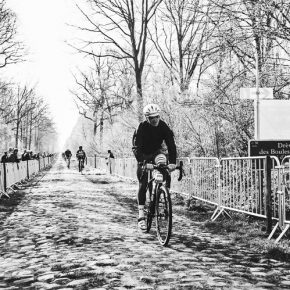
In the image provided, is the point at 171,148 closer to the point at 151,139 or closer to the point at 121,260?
the point at 151,139

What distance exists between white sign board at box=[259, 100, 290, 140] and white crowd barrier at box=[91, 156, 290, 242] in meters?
0.69

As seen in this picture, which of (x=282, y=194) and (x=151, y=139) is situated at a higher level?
(x=151, y=139)

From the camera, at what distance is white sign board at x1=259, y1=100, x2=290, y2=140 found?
28.5ft

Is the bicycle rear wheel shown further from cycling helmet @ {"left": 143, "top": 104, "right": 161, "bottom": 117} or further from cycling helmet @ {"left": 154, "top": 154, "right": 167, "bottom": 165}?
cycling helmet @ {"left": 143, "top": 104, "right": 161, "bottom": 117}

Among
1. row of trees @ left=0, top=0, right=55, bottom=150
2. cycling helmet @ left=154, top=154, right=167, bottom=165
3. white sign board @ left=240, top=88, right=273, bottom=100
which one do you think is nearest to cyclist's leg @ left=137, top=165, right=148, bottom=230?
cycling helmet @ left=154, top=154, right=167, bottom=165

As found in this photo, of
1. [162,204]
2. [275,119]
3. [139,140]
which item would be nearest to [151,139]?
[139,140]

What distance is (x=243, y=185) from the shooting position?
8422 mm

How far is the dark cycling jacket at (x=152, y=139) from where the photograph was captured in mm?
6785

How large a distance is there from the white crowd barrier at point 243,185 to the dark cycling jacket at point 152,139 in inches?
64.5

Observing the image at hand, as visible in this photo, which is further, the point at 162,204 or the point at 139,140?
the point at 139,140

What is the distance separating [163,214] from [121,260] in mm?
1337

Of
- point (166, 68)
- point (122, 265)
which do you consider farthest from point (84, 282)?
point (166, 68)

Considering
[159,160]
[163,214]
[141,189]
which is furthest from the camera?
[141,189]

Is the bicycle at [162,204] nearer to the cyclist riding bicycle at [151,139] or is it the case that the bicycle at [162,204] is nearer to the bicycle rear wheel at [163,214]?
the bicycle rear wheel at [163,214]
